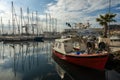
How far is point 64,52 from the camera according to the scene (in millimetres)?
23078

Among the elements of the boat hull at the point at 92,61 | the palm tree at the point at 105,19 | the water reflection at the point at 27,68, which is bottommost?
the water reflection at the point at 27,68

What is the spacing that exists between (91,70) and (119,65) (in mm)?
3570

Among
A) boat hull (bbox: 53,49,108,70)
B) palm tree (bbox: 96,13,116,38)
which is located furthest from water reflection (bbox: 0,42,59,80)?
palm tree (bbox: 96,13,116,38)

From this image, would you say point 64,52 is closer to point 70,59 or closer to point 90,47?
point 70,59

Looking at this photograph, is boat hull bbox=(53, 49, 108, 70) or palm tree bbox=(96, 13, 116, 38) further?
palm tree bbox=(96, 13, 116, 38)

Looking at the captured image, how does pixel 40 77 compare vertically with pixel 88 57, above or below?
below

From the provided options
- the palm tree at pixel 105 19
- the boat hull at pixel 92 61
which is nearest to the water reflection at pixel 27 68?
the boat hull at pixel 92 61

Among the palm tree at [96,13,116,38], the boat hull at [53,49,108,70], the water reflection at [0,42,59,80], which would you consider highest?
the palm tree at [96,13,116,38]

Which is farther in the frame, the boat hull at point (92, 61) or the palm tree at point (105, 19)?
the palm tree at point (105, 19)

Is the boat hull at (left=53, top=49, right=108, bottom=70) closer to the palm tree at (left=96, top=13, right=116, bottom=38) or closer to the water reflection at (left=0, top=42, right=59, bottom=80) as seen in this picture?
the water reflection at (left=0, top=42, right=59, bottom=80)

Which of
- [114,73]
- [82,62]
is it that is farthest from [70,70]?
[114,73]

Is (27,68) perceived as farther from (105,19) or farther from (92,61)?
(105,19)

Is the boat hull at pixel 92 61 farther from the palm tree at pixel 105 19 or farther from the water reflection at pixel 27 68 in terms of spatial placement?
the palm tree at pixel 105 19

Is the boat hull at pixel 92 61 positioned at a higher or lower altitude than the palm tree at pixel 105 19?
lower
